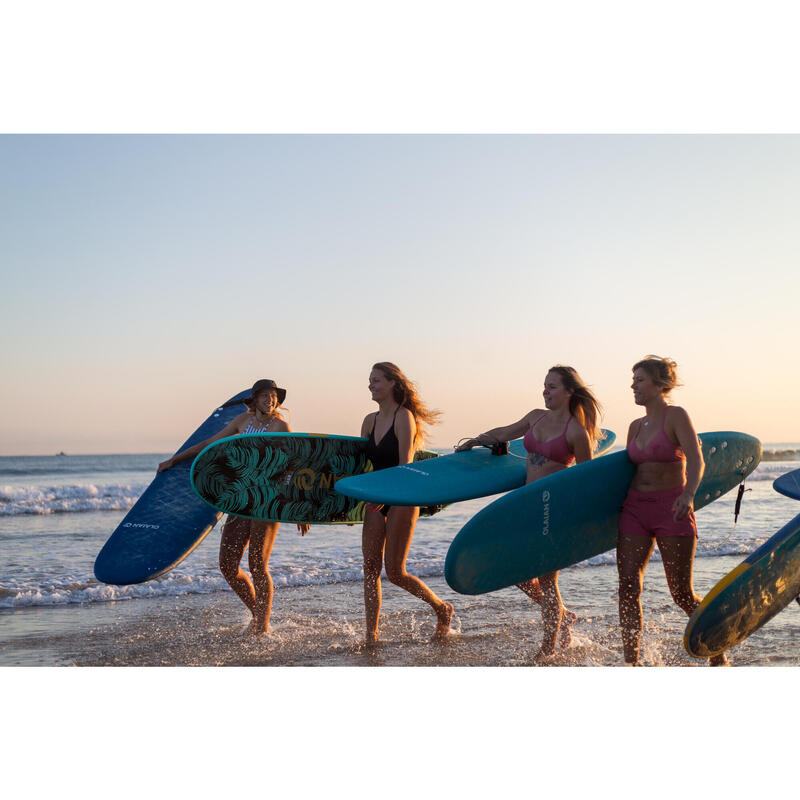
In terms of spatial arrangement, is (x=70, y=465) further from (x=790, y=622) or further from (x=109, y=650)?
(x=790, y=622)

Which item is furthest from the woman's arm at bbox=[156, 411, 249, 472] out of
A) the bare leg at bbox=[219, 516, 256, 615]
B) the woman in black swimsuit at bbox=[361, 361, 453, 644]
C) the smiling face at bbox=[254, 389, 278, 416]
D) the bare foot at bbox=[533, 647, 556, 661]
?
the bare foot at bbox=[533, 647, 556, 661]

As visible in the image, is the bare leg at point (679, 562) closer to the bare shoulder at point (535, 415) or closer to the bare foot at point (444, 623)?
the bare shoulder at point (535, 415)


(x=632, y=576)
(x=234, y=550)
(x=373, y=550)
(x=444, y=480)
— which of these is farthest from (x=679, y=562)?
(x=234, y=550)

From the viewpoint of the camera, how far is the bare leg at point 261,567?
151 inches

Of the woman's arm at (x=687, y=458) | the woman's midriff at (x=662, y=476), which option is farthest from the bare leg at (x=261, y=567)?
the woman's arm at (x=687, y=458)

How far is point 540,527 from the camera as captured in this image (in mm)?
3238

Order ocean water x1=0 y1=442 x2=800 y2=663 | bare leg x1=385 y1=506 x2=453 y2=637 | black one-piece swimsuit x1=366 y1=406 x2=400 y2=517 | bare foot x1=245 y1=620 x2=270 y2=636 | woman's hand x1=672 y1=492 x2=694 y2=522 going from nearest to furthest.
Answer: woman's hand x1=672 y1=492 x2=694 y2=522, bare leg x1=385 y1=506 x2=453 y2=637, black one-piece swimsuit x1=366 y1=406 x2=400 y2=517, bare foot x1=245 y1=620 x2=270 y2=636, ocean water x1=0 y1=442 x2=800 y2=663

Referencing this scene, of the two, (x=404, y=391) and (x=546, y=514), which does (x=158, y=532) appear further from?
(x=546, y=514)

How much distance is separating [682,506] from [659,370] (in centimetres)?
52

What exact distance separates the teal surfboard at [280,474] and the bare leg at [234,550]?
0.08m

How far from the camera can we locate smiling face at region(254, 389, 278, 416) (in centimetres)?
393

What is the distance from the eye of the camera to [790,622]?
4125 millimetres

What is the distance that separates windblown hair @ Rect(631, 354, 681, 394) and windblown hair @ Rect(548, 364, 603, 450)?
35cm

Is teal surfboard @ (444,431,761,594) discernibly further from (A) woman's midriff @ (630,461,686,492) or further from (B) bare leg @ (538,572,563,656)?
(A) woman's midriff @ (630,461,686,492)
